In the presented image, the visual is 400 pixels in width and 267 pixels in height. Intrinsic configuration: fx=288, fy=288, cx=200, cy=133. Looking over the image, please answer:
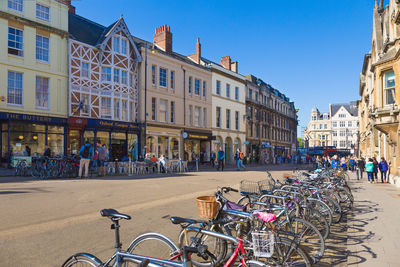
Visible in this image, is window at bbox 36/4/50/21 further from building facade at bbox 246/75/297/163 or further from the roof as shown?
the roof

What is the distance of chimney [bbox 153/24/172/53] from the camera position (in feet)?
100

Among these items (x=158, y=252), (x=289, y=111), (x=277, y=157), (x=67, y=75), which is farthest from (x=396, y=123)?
(x=289, y=111)

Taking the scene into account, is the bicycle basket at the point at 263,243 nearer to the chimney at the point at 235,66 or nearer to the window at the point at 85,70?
the window at the point at 85,70

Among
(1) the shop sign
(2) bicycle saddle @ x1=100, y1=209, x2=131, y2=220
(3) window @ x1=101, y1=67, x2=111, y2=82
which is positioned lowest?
(2) bicycle saddle @ x1=100, y1=209, x2=131, y2=220

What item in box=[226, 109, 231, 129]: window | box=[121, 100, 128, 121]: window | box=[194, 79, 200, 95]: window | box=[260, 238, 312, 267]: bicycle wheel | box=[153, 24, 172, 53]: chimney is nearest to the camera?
box=[260, 238, 312, 267]: bicycle wheel

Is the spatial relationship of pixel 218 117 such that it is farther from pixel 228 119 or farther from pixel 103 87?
pixel 103 87

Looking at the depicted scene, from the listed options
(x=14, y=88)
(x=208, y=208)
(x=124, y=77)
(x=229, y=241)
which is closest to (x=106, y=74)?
(x=124, y=77)

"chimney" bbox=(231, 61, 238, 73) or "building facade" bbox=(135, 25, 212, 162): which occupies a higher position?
"chimney" bbox=(231, 61, 238, 73)

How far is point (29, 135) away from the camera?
1989 cm

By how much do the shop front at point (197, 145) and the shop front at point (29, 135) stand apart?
12364mm

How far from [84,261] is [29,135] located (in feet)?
66.0

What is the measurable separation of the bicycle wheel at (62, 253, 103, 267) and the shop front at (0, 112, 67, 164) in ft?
59.8

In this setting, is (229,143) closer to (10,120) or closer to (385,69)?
(385,69)

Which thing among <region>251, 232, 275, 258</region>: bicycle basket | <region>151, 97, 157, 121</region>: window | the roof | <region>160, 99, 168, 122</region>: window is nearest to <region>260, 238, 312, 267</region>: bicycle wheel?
<region>251, 232, 275, 258</region>: bicycle basket
